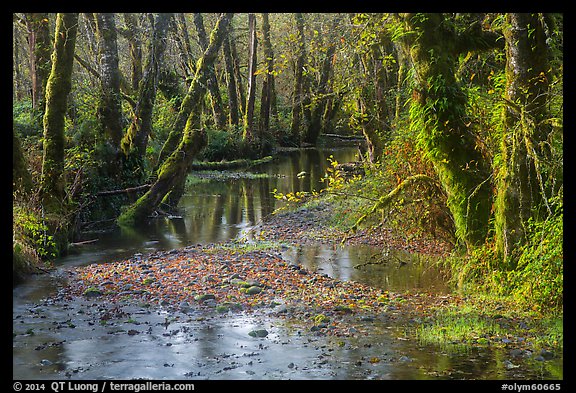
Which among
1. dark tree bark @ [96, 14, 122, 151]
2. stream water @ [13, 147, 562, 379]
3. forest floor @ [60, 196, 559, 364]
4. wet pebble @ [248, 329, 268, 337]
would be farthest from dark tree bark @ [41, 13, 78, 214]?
wet pebble @ [248, 329, 268, 337]

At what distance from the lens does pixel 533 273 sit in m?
9.57

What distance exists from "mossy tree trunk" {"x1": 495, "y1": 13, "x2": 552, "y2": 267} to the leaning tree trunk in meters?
13.2

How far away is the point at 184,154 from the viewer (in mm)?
21969

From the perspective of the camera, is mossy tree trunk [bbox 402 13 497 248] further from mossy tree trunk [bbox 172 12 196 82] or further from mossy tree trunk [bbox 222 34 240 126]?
mossy tree trunk [bbox 222 34 240 126]

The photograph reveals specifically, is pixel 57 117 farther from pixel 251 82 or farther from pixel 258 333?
pixel 251 82

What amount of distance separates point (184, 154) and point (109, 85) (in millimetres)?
3280

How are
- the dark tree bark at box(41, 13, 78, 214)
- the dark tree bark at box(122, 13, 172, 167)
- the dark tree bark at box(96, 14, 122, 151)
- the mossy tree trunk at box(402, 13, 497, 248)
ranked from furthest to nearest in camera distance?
the dark tree bark at box(122, 13, 172, 167) → the dark tree bark at box(96, 14, 122, 151) → the dark tree bark at box(41, 13, 78, 214) → the mossy tree trunk at box(402, 13, 497, 248)

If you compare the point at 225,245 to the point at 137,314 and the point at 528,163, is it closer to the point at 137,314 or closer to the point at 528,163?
the point at 137,314

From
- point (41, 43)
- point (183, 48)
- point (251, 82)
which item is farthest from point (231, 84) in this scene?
point (41, 43)

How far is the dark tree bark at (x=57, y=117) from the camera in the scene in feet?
53.2

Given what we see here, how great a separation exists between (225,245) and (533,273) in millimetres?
8952

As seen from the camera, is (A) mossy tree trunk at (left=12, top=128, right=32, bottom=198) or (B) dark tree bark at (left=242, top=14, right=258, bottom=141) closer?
(A) mossy tree trunk at (left=12, top=128, right=32, bottom=198)

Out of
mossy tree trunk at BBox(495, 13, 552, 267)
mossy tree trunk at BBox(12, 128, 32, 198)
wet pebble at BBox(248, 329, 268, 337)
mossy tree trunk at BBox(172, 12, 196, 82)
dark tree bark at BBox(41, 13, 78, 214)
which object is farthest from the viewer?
mossy tree trunk at BBox(172, 12, 196, 82)

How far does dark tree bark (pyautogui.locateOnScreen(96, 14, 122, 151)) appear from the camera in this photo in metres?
21.5
